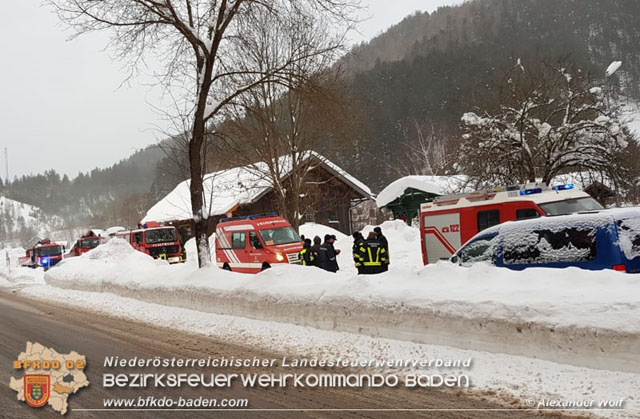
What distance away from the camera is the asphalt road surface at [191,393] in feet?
18.3

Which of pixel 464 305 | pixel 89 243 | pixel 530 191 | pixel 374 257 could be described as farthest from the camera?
pixel 89 243

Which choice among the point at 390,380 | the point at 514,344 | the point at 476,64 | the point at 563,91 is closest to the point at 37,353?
the point at 390,380

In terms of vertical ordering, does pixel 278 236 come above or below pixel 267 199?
below

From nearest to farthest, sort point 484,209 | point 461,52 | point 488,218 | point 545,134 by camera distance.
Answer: point 488,218 → point 484,209 → point 545,134 → point 461,52

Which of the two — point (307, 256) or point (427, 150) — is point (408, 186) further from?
point (307, 256)

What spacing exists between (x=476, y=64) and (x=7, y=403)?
75.9 meters

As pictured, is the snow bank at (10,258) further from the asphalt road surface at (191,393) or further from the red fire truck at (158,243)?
the asphalt road surface at (191,393)

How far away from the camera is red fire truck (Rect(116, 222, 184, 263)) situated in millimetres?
28516

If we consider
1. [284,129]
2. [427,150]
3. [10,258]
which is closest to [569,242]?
[284,129]

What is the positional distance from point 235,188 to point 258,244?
16.0m

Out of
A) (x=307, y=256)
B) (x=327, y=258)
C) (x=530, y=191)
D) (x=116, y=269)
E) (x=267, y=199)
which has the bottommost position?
(x=116, y=269)

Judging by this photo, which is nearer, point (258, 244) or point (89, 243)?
point (258, 244)

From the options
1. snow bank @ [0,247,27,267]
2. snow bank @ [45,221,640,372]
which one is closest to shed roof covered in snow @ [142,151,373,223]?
snow bank @ [0,247,27,267]

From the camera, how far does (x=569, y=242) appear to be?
7445mm
